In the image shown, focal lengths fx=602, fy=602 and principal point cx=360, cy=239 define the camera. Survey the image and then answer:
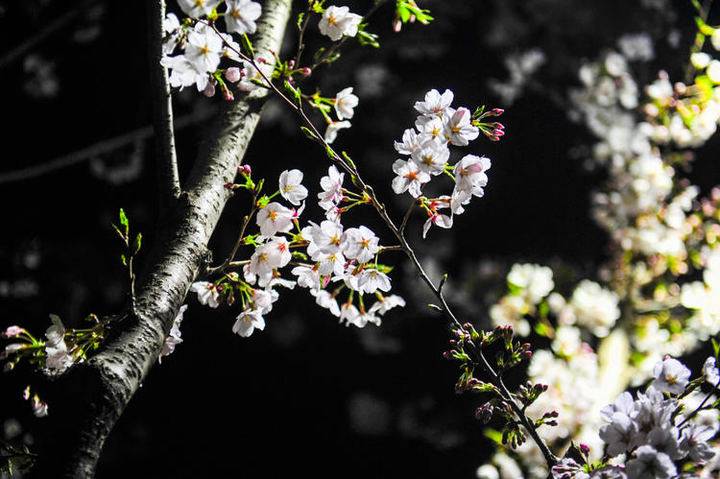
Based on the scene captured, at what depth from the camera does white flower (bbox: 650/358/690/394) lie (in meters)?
0.65

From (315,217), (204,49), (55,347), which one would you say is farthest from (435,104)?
(315,217)

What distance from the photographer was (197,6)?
1.86 ft

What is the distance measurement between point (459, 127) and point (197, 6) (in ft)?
1.00

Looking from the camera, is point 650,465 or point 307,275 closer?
point 650,465

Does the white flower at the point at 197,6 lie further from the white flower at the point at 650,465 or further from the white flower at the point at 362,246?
the white flower at the point at 650,465

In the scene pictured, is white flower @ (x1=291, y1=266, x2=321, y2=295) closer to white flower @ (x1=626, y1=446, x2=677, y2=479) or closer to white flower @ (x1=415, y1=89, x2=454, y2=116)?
white flower @ (x1=415, y1=89, x2=454, y2=116)

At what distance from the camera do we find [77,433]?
479 mm

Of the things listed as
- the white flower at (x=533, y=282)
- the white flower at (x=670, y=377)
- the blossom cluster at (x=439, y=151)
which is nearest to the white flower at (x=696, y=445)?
the white flower at (x=670, y=377)

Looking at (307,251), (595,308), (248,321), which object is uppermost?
(307,251)

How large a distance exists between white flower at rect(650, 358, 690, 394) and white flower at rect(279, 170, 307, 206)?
445mm

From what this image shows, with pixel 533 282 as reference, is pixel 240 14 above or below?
above

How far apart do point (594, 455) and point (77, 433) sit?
1.73m

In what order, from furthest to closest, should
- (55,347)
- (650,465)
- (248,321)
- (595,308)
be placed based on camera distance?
(595,308)
(248,321)
(55,347)
(650,465)

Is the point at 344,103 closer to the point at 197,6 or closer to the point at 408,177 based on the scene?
the point at 408,177
